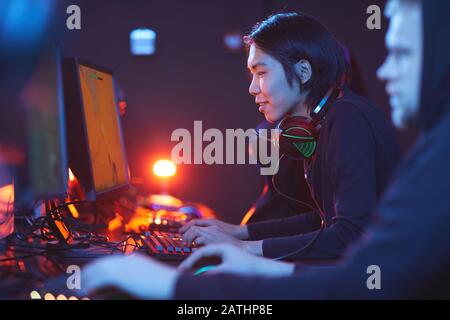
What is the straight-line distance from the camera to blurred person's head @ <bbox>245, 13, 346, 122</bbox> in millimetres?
1439

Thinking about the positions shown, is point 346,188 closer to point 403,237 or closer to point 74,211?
point 403,237

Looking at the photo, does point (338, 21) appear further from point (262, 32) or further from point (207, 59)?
point (262, 32)

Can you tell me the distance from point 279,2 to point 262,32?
161cm

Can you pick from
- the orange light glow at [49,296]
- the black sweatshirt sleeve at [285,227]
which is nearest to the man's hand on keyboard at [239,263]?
the orange light glow at [49,296]

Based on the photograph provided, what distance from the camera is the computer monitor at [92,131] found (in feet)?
4.44

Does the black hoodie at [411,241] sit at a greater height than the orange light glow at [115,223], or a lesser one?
greater

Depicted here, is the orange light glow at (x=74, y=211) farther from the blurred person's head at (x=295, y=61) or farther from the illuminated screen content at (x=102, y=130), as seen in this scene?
the blurred person's head at (x=295, y=61)

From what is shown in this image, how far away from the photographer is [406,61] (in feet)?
2.42

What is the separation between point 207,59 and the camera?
10.3ft

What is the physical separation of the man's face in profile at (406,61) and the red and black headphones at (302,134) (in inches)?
22.4

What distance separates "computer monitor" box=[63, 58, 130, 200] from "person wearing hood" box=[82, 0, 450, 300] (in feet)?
2.31

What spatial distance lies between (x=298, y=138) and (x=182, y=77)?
1907 mm
